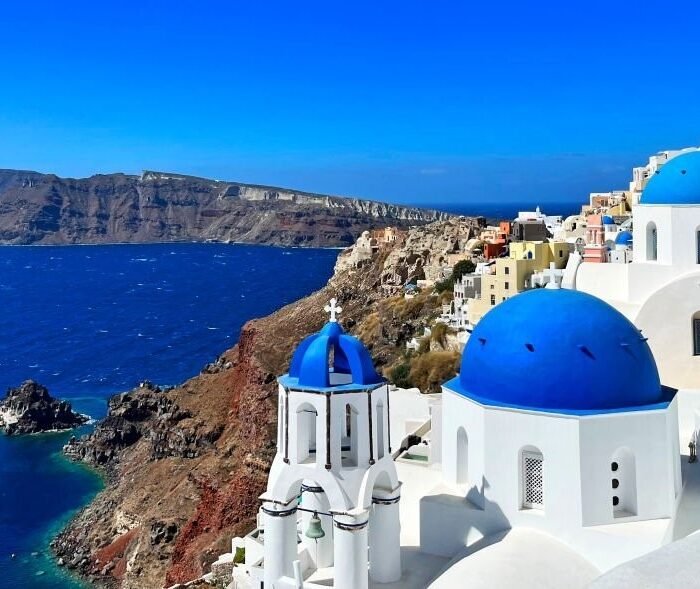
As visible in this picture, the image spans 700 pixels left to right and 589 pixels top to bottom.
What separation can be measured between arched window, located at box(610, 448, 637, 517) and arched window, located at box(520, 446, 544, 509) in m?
1.03

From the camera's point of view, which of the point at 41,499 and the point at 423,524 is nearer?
the point at 423,524

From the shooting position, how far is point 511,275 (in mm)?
40531

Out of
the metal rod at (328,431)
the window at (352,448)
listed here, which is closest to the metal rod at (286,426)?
the metal rod at (328,431)

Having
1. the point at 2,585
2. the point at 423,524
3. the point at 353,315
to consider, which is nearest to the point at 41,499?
the point at 2,585

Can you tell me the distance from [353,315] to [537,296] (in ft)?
164

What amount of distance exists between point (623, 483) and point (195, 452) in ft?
113

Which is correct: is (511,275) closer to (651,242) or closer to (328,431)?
(651,242)

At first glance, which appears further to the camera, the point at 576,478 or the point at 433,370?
the point at 433,370

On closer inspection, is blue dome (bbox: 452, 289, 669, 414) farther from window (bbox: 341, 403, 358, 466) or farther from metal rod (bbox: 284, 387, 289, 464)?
metal rod (bbox: 284, 387, 289, 464)

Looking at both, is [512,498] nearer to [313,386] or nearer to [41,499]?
[313,386]

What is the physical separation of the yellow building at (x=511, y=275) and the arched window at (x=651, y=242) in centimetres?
2172

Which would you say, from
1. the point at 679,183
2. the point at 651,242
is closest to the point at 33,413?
the point at 651,242

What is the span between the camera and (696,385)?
17.0 m

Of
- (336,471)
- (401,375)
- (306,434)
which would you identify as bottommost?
(401,375)
